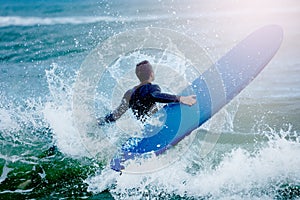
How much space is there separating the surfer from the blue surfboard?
279 mm

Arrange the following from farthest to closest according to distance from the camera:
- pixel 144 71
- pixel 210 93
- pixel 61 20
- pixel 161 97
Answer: pixel 61 20, pixel 210 93, pixel 144 71, pixel 161 97

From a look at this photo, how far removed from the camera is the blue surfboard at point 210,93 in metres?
5.03

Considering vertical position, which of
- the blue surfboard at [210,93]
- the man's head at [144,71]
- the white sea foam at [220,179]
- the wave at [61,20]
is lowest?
the white sea foam at [220,179]

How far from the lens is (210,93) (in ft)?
18.8

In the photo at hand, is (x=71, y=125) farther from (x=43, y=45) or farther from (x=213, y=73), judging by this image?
(x=43, y=45)

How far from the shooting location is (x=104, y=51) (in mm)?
13625

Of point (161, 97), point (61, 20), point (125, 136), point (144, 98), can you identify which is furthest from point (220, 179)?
point (61, 20)

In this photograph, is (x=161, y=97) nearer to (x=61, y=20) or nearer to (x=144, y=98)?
(x=144, y=98)

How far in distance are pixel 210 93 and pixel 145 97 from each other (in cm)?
128

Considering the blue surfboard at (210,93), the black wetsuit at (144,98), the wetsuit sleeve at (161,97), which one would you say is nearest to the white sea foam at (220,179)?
the blue surfboard at (210,93)

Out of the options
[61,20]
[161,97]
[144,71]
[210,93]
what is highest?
[61,20]

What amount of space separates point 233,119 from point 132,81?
8.05 ft

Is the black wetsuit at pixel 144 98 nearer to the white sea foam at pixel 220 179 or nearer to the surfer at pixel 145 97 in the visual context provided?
the surfer at pixel 145 97

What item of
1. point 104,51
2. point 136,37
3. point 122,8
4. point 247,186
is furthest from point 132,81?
point 122,8
